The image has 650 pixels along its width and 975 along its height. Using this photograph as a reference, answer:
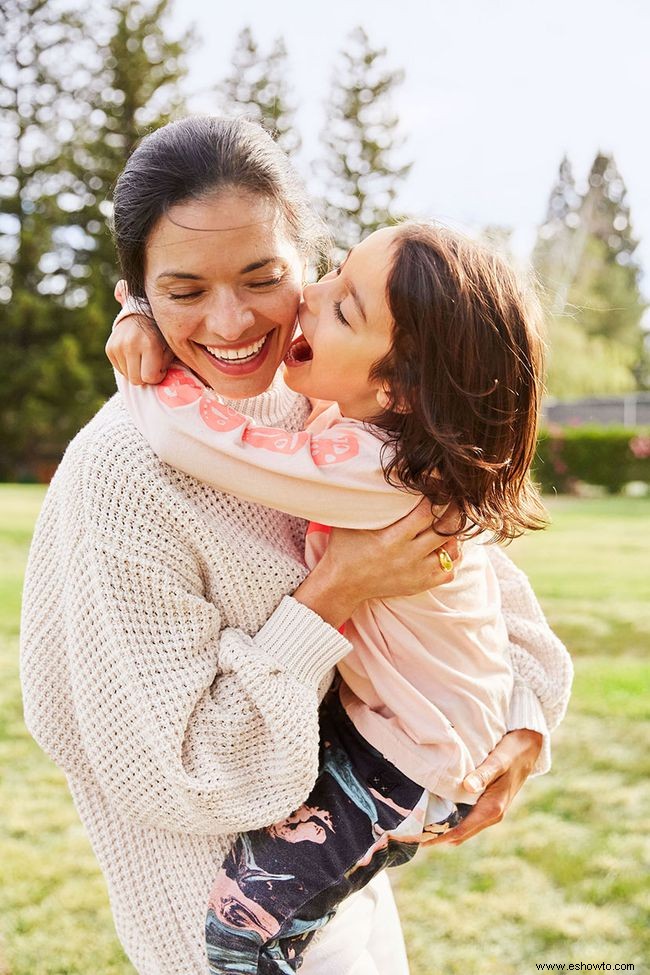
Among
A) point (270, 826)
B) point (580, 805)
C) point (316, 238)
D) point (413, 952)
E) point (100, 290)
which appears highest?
point (316, 238)

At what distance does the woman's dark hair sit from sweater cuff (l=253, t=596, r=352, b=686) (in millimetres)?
591

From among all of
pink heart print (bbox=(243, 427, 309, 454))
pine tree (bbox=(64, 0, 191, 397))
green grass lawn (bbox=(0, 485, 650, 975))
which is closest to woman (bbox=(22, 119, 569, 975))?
pink heart print (bbox=(243, 427, 309, 454))

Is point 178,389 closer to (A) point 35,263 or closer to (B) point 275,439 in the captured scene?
(B) point 275,439

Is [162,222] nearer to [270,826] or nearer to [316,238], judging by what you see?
[316,238]

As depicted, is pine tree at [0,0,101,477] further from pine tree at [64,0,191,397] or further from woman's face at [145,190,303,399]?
woman's face at [145,190,303,399]

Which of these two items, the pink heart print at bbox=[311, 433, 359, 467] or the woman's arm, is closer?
the woman's arm

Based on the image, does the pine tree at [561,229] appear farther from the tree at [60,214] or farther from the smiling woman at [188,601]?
the smiling woman at [188,601]

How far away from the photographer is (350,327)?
1.67m

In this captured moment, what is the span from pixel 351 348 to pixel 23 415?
75.5 ft

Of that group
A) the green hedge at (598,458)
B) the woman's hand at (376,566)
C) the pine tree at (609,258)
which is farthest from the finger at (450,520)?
the pine tree at (609,258)

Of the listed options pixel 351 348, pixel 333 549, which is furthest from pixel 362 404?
pixel 333 549

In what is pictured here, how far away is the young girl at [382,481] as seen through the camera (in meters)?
1.54

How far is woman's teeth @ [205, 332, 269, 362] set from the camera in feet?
5.44

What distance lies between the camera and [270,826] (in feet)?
5.11
